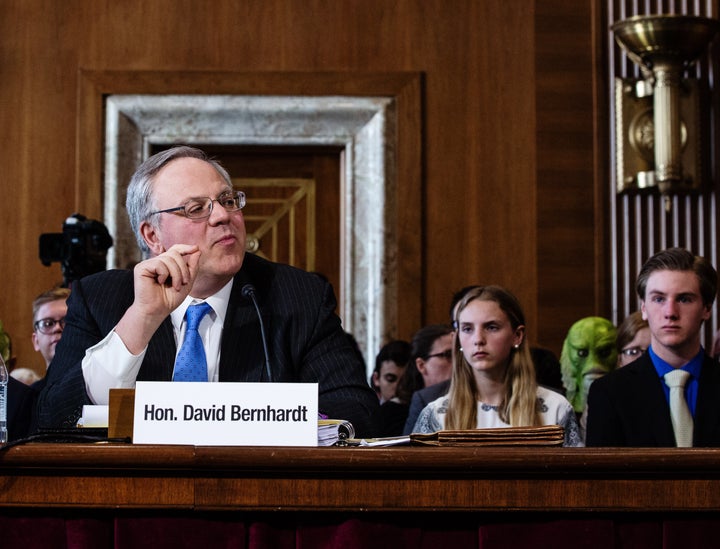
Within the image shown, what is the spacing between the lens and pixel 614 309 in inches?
254

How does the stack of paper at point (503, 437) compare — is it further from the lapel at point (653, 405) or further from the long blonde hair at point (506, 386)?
the long blonde hair at point (506, 386)

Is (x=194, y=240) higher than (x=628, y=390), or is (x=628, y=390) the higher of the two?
(x=194, y=240)

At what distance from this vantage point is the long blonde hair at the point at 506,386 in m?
3.95

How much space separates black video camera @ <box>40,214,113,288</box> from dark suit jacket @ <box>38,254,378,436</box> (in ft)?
8.33

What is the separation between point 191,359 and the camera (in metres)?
2.70

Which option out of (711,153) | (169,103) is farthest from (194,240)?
(711,153)

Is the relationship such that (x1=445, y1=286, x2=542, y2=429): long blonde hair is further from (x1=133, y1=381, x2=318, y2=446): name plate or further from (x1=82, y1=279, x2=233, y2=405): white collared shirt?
(x1=133, y1=381, x2=318, y2=446): name plate

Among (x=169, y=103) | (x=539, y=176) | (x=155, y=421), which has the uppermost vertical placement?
(x=169, y=103)

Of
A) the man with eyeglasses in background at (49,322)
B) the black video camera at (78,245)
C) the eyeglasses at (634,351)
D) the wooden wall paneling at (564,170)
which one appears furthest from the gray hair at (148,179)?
the wooden wall paneling at (564,170)

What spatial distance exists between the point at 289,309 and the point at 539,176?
12.9ft

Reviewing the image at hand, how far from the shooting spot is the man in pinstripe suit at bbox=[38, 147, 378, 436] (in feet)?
8.95

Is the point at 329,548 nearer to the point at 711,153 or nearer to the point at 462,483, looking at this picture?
the point at 462,483

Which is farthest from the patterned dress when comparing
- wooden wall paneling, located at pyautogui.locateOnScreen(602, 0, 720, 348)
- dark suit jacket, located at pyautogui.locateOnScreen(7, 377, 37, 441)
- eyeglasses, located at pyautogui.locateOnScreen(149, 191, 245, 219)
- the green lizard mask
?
wooden wall paneling, located at pyautogui.locateOnScreen(602, 0, 720, 348)

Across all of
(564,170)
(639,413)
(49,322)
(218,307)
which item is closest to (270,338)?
(218,307)
